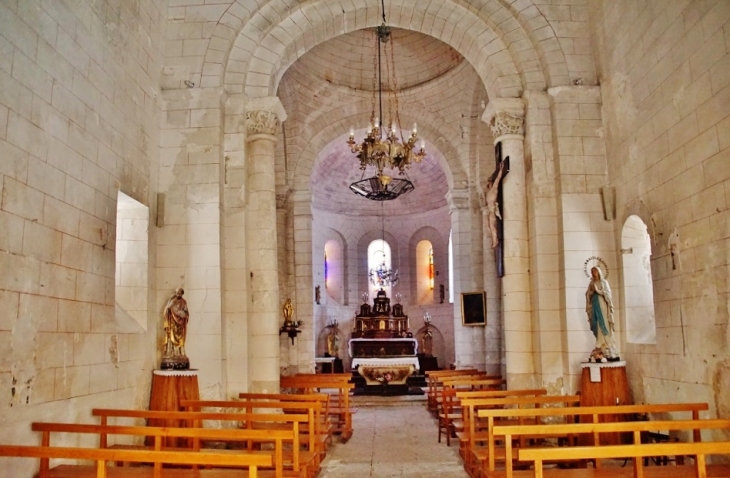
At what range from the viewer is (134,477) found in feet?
17.1

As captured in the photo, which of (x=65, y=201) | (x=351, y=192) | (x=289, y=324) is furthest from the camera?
(x=351, y=192)

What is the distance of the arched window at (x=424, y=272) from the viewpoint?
22156 millimetres

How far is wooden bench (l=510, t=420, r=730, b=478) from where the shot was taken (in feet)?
13.8

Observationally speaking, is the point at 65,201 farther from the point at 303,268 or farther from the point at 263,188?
the point at 303,268

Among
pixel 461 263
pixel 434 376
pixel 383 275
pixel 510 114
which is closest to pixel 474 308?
pixel 461 263

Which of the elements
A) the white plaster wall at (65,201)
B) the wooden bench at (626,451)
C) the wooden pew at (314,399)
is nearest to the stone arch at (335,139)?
the white plaster wall at (65,201)

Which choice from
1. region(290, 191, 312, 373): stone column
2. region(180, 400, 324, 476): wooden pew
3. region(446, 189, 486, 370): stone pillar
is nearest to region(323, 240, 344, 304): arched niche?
region(290, 191, 312, 373): stone column

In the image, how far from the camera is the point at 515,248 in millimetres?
9891

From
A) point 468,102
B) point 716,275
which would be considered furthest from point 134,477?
point 468,102

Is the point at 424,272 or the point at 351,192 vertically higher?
the point at 351,192

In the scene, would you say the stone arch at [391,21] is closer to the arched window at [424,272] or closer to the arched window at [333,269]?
the arched window at [333,269]

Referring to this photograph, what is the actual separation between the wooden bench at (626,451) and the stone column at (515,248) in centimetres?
382

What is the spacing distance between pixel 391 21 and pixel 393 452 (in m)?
6.82

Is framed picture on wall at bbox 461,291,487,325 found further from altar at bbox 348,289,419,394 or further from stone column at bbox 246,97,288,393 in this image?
stone column at bbox 246,97,288,393
